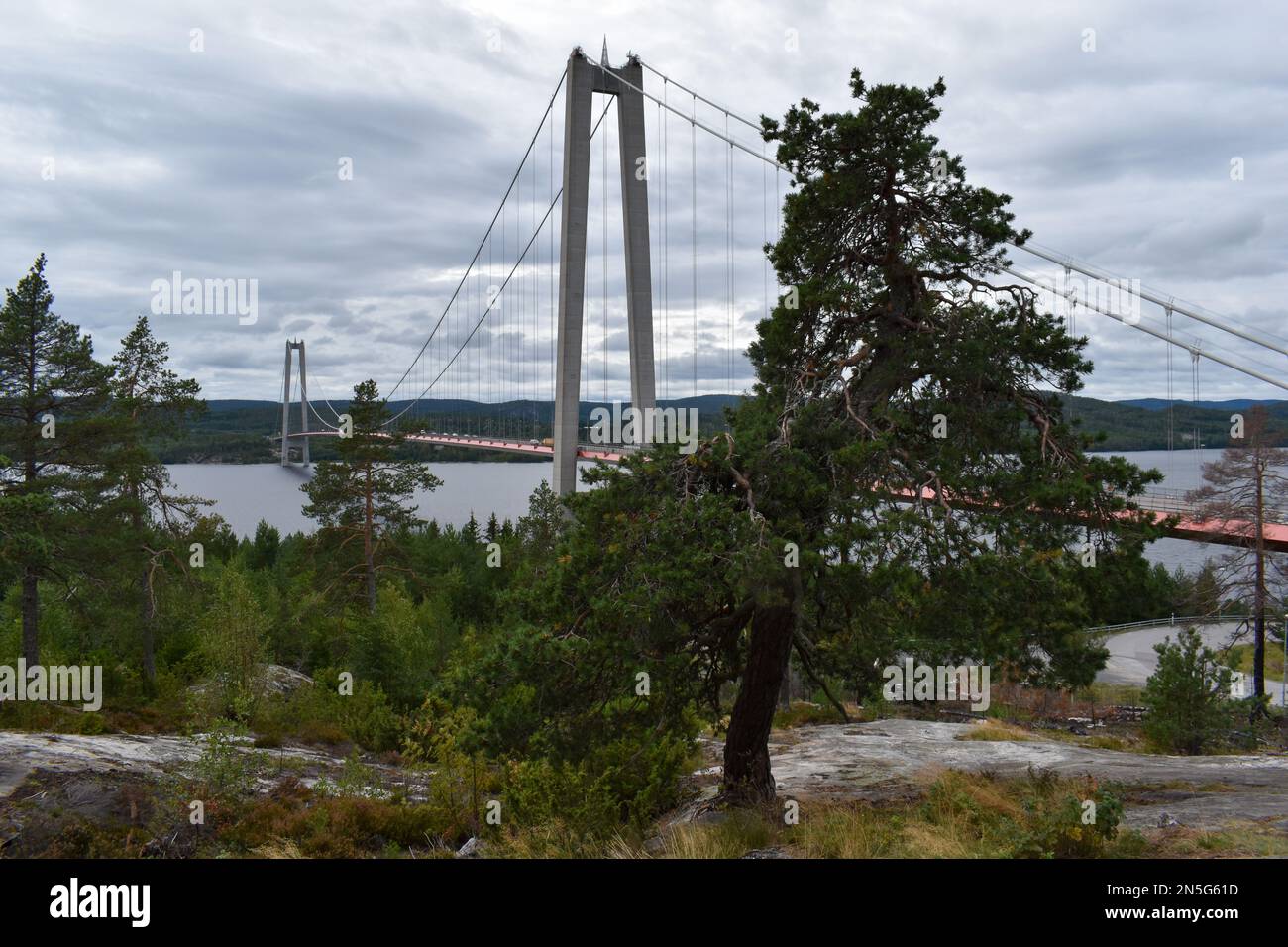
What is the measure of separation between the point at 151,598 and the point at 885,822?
1766 cm

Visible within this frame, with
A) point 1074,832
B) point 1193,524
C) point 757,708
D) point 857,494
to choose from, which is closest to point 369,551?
point 757,708

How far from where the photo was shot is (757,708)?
8.72 meters

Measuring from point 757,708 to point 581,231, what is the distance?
2373 cm

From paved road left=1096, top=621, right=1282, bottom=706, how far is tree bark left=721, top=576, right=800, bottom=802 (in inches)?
903

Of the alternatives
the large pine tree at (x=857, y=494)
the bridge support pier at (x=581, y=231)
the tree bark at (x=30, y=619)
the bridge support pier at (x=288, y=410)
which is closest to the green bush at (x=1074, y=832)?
the large pine tree at (x=857, y=494)

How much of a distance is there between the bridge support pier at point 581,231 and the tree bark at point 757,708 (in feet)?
64.5

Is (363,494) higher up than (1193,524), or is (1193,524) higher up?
(363,494)

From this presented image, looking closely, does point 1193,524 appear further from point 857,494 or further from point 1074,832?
point 857,494

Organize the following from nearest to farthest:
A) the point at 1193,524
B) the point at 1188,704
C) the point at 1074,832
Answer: the point at 1074,832
the point at 1188,704
the point at 1193,524

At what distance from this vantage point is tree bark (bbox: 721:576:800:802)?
8180 millimetres

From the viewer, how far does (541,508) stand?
96.7 feet

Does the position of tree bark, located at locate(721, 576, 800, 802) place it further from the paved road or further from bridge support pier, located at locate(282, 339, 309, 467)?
bridge support pier, located at locate(282, 339, 309, 467)

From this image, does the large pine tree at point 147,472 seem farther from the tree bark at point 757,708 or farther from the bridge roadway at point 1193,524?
the tree bark at point 757,708
